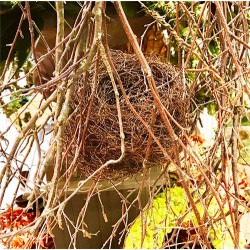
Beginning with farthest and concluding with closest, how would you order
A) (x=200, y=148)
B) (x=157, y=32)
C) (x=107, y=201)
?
(x=200, y=148) < (x=107, y=201) < (x=157, y=32)

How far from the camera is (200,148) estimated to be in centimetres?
152

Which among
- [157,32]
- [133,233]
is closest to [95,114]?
[157,32]

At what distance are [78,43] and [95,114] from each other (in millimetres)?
166

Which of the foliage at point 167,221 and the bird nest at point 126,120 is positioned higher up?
the bird nest at point 126,120

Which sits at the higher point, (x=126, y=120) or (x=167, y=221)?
(x=126, y=120)

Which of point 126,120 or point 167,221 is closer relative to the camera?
point 126,120

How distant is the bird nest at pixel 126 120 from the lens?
695 mm

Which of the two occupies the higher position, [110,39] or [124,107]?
[110,39]

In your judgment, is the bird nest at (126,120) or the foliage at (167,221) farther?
the foliage at (167,221)

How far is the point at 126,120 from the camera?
697 millimetres

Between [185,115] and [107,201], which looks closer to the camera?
[185,115]

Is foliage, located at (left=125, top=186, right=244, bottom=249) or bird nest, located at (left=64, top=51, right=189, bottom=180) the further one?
foliage, located at (left=125, top=186, right=244, bottom=249)

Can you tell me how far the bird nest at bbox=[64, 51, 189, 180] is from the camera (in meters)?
0.69

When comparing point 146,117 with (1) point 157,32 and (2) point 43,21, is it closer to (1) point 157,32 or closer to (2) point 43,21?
(2) point 43,21
